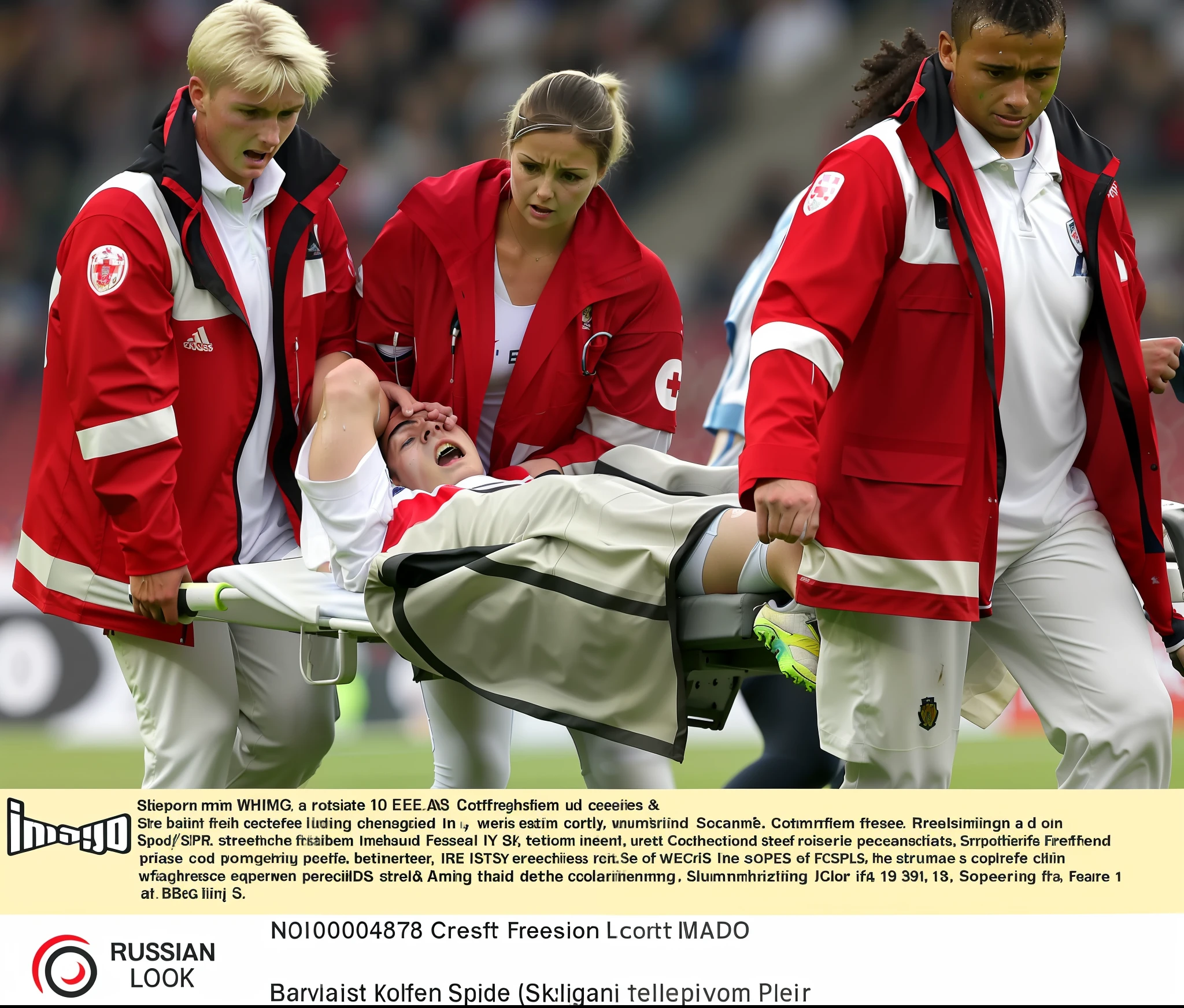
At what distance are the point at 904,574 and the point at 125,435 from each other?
147 centimetres

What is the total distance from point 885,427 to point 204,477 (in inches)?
55.9

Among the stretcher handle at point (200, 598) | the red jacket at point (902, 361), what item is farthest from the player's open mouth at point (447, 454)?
the red jacket at point (902, 361)

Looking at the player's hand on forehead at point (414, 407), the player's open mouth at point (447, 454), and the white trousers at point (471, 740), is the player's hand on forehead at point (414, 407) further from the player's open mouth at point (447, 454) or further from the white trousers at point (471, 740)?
the white trousers at point (471, 740)

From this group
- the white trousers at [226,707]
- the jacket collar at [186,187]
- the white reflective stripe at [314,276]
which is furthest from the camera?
the white reflective stripe at [314,276]

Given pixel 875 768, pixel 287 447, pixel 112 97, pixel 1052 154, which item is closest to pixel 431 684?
pixel 287 447

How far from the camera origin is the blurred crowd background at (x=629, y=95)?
8602 mm

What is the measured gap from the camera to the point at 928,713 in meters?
2.56

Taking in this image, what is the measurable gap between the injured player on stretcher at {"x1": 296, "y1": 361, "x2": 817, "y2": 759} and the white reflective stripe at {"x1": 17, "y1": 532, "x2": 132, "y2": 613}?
37 cm

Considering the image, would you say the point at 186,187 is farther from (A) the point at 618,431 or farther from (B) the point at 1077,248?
(B) the point at 1077,248

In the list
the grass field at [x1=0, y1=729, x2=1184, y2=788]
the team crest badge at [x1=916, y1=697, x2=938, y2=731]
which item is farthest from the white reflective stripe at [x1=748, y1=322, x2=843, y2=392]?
the grass field at [x1=0, y1=729, x2=1184, y2=788]

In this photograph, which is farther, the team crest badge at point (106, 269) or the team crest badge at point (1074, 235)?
the team crest badge at point (106, 269)

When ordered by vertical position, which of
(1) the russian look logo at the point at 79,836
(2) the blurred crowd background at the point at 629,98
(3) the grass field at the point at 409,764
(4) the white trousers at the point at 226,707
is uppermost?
(2) the blurred crowd background at the point at 629,98

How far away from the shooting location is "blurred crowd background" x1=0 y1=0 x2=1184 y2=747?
336 inches

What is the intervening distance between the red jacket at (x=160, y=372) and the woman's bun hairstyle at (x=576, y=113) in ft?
1.53
